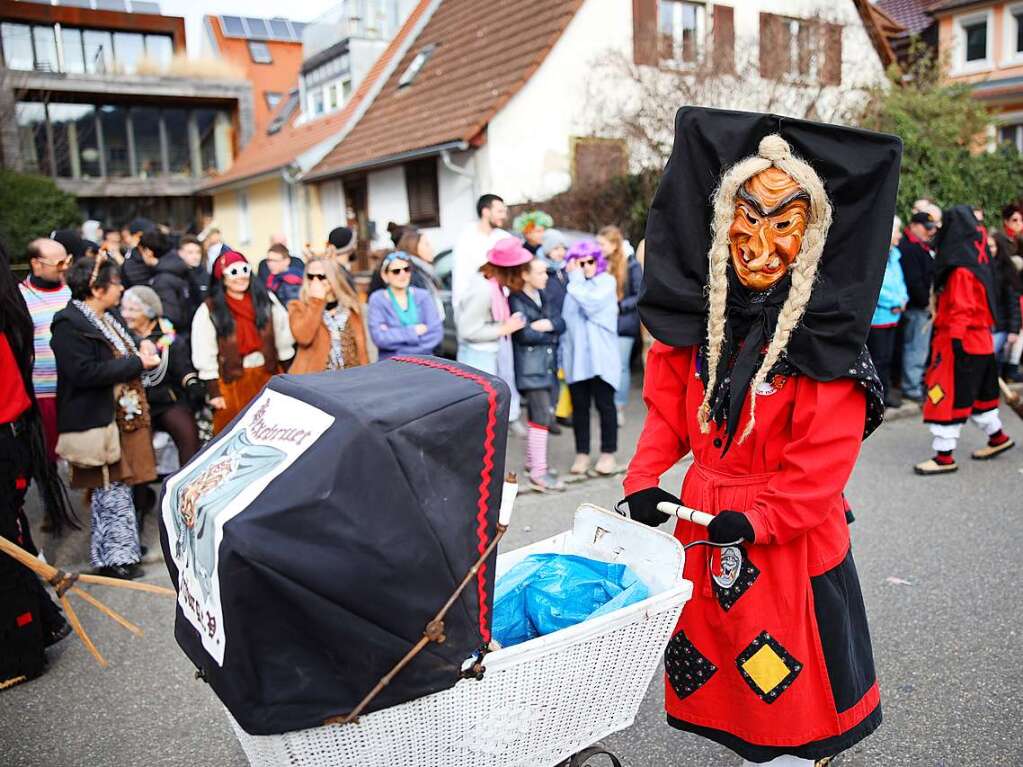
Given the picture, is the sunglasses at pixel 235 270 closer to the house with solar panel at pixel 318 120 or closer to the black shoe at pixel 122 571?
the black shoe at pixel 122 571

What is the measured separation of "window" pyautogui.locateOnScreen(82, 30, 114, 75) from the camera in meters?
31.1

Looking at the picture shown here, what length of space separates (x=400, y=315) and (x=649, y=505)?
4330 mm

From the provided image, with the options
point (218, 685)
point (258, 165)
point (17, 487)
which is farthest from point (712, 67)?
point (258, 165)

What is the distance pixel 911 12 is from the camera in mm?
29016

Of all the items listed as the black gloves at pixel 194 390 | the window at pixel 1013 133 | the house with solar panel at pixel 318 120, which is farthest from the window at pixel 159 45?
the black gloves at pixel 194 390

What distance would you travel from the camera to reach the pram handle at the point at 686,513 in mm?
2521

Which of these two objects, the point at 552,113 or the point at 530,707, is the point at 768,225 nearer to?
the point at 530,707

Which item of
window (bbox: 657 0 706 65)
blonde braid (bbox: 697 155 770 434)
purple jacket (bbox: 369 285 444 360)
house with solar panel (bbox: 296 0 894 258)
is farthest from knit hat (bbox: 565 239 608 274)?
window (bbox: 657 0 706 65)

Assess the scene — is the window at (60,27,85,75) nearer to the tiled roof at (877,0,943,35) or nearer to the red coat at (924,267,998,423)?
the tiled roof at (877,0,943,35)

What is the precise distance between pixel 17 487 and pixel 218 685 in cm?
305

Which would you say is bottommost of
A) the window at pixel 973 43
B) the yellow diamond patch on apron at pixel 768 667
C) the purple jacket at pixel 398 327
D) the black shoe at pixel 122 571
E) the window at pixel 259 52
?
the black shoe at pixel 122 571

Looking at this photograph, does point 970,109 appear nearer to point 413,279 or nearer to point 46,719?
point 413,279

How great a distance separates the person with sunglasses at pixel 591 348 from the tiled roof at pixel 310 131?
13.4m

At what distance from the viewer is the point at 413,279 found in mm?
7480
